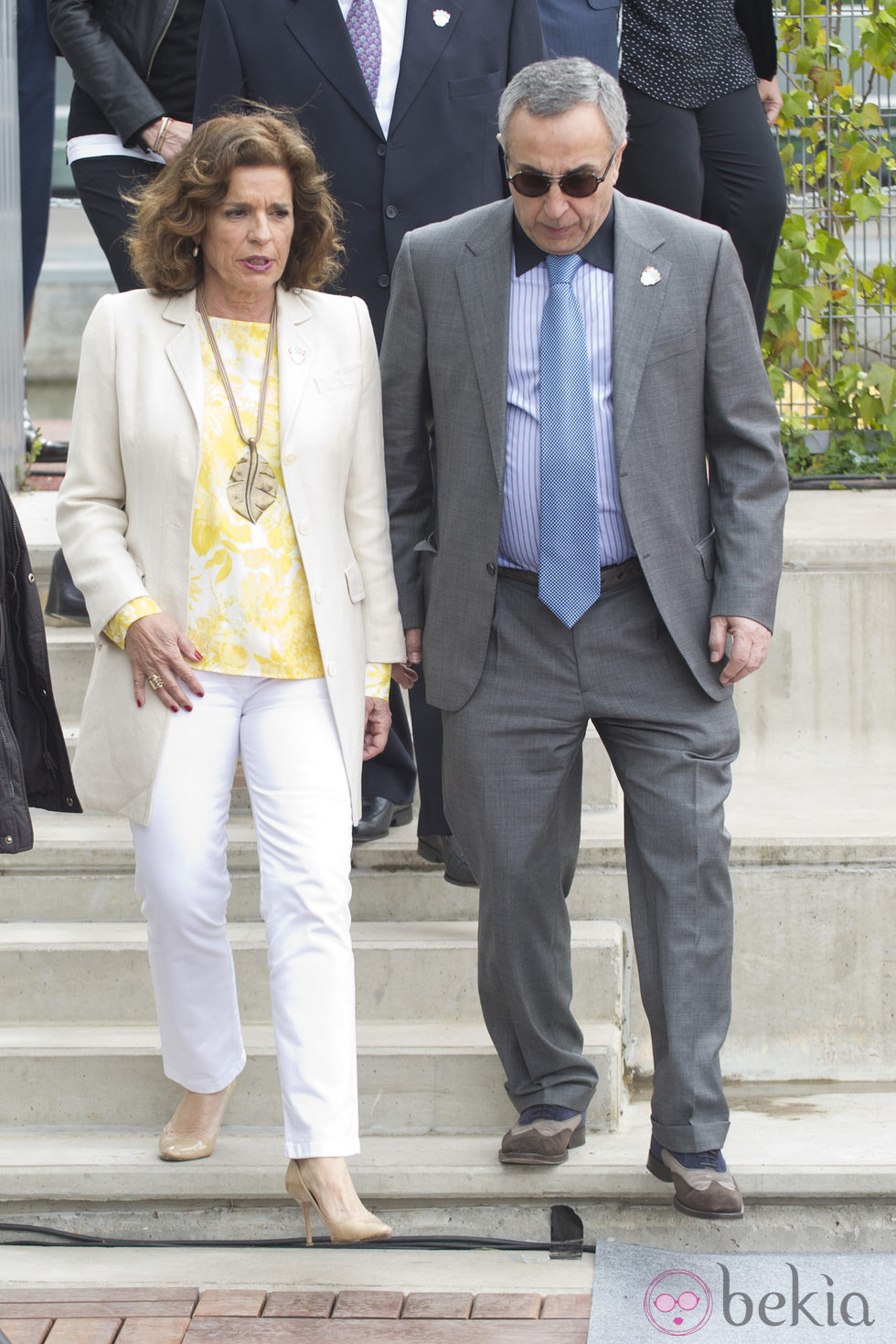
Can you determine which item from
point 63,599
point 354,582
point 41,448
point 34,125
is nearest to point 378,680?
point 354,582

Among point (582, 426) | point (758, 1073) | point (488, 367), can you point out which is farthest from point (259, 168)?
point (758, 1073)

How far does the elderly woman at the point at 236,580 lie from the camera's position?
2.96 metres

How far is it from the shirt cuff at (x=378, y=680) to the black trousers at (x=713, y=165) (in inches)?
79.6

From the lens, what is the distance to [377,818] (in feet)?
13.1

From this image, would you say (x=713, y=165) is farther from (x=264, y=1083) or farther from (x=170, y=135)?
(x=264, y=1083)

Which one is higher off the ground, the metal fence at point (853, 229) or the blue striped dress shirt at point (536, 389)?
the metal fence at point (853, 229)

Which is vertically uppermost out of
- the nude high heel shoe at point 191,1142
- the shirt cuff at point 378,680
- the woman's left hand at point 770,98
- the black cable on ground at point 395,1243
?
the woman's left hand at point 770,98

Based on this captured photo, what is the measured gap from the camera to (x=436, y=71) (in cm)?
369

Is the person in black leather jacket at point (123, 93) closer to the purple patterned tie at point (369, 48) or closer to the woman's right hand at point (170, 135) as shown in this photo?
the woman's right hand at point (170, 135)

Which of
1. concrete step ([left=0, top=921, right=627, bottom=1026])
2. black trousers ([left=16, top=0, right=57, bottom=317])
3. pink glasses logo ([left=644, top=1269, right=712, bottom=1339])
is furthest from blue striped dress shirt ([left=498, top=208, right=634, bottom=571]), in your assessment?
black trousers ([left=16, top=0, right=57, bottom=317])

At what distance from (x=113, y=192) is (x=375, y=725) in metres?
1.89

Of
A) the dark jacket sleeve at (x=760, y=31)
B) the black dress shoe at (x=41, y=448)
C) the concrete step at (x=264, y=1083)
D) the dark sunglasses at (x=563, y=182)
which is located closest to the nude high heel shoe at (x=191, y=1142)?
the concrete step at (x=264, y=1083)

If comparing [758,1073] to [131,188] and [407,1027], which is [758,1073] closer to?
[407,1027]

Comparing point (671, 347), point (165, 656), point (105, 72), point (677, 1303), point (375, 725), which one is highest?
point (105, 72)
